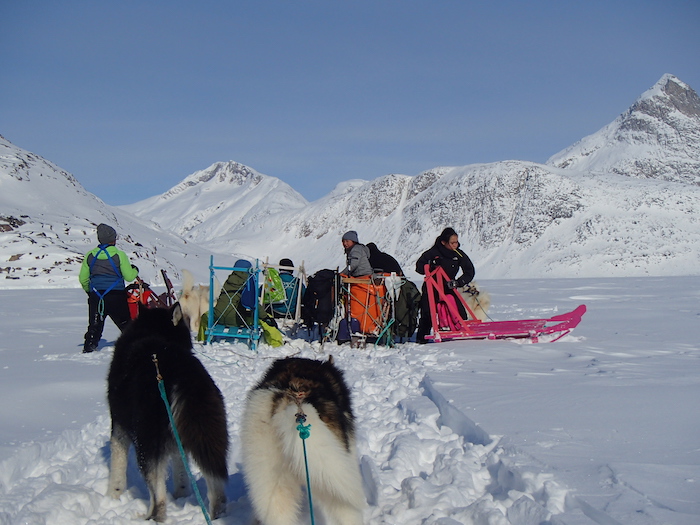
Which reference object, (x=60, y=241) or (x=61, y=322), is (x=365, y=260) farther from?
(x=60, y=241)

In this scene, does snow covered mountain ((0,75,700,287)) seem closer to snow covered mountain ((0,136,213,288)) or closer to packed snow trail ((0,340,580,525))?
snow covered mountain ((0,136,213,288))

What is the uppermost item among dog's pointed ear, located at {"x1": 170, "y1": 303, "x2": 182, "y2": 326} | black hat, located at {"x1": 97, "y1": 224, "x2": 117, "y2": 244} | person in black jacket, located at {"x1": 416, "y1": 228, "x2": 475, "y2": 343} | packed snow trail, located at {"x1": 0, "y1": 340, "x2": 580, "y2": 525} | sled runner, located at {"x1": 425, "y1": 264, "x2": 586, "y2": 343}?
black hat, located at {"x1": 97, "y1": 224, "x2": 117, "y2": 244}

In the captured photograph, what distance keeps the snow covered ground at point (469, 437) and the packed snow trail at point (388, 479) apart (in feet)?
0.03

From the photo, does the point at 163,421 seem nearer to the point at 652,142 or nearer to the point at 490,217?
the point at 490,217

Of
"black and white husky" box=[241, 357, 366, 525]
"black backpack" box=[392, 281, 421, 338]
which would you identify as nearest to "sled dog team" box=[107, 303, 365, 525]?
"black and white husky" box=[241, 357, 366, 525]

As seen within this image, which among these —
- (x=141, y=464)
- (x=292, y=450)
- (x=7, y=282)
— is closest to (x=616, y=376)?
(x=292, y=450)

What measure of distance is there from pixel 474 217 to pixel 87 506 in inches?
2381

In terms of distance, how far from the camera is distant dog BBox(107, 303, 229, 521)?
108 inches

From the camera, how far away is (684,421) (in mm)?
3482

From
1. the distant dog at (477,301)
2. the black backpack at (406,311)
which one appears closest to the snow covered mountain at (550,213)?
the distant dog at (477,301)

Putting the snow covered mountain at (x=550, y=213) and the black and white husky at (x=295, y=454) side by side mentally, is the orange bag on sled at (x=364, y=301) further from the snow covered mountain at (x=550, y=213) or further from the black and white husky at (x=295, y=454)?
the snow covered mountain at (x=550, y=213)

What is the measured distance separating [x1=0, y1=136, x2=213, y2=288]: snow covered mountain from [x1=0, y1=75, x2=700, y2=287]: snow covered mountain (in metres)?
0.11

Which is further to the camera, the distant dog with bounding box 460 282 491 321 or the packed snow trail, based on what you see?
the distant dog with bounding box 460 282 491 321

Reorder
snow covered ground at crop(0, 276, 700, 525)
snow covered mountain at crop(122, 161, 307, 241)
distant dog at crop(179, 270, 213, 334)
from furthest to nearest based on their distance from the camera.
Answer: snow covered mountain at crop(122, 161, 307, 241) < distant dog at crop(179, 270, 213, 334) < snow covered ground at crop(0, 276, 700, 525)
